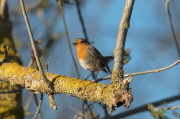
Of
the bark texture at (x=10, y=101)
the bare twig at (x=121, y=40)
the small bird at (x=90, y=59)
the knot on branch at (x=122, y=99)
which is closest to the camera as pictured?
the bare twig at (x=121, y=40)

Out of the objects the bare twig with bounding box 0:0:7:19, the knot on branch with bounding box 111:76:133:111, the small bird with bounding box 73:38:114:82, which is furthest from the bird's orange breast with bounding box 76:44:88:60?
the knot on branch with bounding box 111:76:133:111

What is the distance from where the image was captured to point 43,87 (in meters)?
2.08

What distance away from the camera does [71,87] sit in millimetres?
2002

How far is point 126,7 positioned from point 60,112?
5.94m

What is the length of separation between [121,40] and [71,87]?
0.86 metres

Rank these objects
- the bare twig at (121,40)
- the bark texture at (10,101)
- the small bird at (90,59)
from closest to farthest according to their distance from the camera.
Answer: the bare twig at (121,40), the bark texture at (10,101), the small bird at (90,59)

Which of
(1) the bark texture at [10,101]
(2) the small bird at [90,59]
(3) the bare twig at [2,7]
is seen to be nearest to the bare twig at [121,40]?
(2) the small bird at [90,59]

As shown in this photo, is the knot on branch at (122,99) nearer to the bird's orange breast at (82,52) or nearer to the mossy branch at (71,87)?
the mossy branch at (71,87)

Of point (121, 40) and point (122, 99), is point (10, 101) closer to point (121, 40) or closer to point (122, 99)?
point (122, 99)

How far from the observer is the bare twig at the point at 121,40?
134cm

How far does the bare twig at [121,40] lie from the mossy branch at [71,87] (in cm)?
9

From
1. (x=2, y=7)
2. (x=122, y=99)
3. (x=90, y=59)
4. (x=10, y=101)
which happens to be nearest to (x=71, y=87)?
(x=122, y=99)

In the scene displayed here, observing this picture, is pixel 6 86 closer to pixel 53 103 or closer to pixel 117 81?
pixel 53 103

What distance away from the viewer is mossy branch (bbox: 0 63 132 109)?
1.50 m
